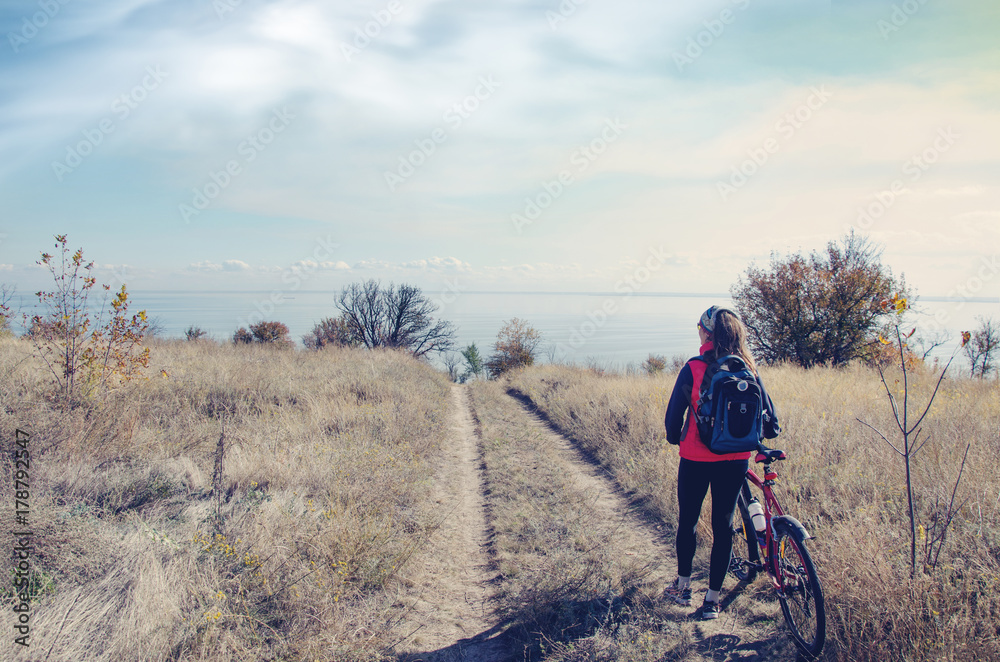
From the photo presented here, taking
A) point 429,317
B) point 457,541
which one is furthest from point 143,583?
point 429,317

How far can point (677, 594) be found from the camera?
367 centimetres

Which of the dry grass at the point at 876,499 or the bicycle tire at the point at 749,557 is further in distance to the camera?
the bicycle tire at the point at 749,557

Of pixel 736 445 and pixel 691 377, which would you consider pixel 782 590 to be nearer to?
pixel 736 445

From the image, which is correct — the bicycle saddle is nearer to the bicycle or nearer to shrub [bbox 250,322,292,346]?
the bicycle

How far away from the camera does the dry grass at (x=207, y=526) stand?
2816mm

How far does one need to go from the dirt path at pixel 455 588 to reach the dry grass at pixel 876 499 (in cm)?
226

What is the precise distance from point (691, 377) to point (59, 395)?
816cm

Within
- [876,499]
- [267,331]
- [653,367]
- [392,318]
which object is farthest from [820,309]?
[267,331]

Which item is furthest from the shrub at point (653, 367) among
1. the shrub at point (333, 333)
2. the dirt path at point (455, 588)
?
the shrub at point (333, 333)

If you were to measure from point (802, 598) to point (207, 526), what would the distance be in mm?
4816

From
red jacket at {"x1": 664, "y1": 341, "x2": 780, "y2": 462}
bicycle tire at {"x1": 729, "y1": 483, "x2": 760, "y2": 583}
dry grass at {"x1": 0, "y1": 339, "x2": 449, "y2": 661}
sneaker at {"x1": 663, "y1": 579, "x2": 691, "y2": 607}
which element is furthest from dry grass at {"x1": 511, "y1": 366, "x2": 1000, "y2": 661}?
dry grass at {"x1": 0, "y1": 339, "x2": 449, "y2": 661}

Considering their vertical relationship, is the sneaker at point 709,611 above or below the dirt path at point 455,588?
above

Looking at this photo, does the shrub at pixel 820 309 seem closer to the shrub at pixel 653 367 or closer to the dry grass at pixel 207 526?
the shrub at pixel 653 367

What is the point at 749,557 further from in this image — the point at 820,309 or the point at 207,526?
the point at 820,309
